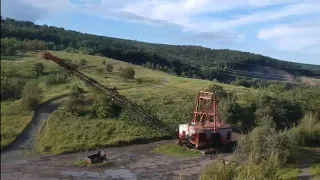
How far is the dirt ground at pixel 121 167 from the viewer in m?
27.5

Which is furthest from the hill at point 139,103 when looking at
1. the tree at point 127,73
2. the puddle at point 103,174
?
the puddle at point 103,174

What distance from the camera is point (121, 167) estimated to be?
101ft

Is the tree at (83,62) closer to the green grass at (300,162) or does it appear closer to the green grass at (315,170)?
the green grass at (300,162)

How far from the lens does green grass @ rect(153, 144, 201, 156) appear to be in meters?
36.2

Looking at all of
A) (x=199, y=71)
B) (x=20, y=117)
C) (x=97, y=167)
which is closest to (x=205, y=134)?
(x=97, y=167)

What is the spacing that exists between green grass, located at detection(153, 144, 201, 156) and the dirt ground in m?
1.09

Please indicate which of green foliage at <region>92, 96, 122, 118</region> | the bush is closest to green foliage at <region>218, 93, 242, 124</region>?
green foliage at <region>92, 96, 122, 118</region>

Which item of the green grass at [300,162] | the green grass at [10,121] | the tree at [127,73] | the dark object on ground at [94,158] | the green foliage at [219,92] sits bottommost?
the dark object on ground at [94,158]

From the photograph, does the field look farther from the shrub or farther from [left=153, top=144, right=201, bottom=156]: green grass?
[left=153, top=144, right=201, bottom=156]: green grass

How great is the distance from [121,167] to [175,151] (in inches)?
292

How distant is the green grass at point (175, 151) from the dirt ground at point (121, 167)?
3.57 ft

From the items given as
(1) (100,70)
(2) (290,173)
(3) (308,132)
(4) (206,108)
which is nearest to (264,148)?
(2) (290,173)

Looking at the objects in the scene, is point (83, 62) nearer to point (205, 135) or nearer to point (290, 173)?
point (205, 135)

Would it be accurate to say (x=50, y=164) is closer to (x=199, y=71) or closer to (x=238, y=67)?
(x=199, y=71)
